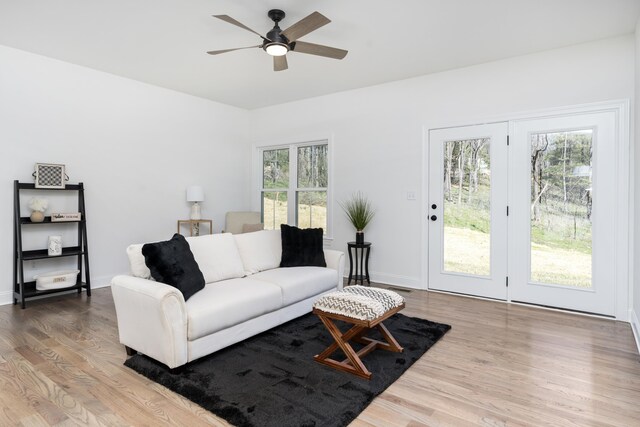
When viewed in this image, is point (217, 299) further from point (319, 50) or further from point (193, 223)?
point (193, 223)

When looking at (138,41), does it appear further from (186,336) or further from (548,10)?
(548,10)

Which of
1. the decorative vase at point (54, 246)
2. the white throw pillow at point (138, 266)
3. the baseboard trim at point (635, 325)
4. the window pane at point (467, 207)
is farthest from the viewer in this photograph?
the window pane at point (467, 207)

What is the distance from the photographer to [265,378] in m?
2.27

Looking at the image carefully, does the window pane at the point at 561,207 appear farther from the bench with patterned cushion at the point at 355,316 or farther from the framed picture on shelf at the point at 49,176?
the framed picture on shelf at the point at 49,176

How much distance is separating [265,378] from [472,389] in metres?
1.24

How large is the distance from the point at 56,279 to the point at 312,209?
130 inches

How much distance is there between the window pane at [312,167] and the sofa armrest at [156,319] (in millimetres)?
3418

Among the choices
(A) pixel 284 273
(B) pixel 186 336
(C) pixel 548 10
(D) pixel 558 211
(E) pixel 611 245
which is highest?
(C) pixel 548 10

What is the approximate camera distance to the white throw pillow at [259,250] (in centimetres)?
349

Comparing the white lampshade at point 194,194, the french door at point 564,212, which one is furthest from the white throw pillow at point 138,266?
the french door at point 564,212

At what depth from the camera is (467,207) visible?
421cm

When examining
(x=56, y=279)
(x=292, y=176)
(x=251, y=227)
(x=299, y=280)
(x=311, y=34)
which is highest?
(x=311, y=34)

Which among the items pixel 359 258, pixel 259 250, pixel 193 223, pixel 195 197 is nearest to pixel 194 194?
pixel 195 197

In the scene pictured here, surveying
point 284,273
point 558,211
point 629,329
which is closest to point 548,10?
point 558,211
